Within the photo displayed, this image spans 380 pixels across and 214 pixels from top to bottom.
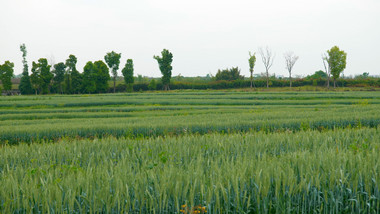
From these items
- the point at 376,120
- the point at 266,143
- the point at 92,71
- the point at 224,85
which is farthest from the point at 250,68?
the point at 266,143

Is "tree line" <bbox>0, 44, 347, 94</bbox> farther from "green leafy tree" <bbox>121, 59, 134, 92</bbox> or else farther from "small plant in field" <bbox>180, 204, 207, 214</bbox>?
"small plant in field" <bbox>180, 204, 207, 214</bbox>

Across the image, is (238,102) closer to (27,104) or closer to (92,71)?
(27,104)

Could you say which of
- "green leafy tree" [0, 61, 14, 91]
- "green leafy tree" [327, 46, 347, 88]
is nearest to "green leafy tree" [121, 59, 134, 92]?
"green leafy tree" [0, 61, 14, 91]

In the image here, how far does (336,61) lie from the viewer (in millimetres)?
63781

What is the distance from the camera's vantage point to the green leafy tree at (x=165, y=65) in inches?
2465

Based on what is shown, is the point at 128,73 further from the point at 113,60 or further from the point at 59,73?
the point at 59,73

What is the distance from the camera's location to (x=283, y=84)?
6862 centimetres

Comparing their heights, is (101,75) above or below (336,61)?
below

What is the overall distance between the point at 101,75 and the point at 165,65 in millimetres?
14316

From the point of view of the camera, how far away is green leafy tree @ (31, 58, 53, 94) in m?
57.1

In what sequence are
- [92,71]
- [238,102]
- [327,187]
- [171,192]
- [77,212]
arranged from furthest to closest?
[92,71]
[238,102]
[327,187]
[171,192]
[77,212]

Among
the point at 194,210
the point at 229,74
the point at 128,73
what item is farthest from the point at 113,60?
the point at 194,210

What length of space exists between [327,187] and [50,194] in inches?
114

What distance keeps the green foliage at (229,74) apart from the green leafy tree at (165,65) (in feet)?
61.0
